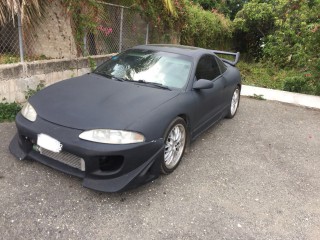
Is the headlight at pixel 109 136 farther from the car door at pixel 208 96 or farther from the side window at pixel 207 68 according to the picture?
the side window at pixel 207 68

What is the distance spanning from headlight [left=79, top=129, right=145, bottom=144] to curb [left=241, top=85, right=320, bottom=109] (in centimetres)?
526

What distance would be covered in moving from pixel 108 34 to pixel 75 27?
97 cm

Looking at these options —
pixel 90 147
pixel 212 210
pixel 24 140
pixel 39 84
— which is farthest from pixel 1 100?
pixel 212 210

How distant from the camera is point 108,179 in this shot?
275 centimetres

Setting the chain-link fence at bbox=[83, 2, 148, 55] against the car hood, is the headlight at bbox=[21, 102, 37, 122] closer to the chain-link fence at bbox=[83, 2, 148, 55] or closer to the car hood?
the car hood

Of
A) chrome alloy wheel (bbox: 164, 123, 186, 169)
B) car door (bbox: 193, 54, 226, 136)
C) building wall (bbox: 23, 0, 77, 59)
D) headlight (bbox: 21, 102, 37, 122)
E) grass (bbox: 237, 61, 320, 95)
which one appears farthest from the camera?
grass (bbox: 237, 61, 320, 95)

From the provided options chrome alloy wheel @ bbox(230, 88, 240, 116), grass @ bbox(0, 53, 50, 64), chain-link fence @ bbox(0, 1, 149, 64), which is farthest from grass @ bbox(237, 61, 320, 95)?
grass @ bbox(0, 53, 50, 64)

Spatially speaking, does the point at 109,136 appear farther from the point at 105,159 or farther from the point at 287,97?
the point at 287,97

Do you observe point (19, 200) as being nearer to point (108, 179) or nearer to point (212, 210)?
point (108, 179)

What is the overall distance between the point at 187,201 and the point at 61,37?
14.4 ft

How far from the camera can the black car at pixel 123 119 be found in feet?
9.00

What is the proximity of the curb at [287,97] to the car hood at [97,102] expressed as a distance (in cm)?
451

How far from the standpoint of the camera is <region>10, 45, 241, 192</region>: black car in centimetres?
274

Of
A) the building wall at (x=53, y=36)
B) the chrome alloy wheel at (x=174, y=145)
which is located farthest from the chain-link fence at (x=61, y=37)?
the chrome alloy wheel at (x=174, y=145)
